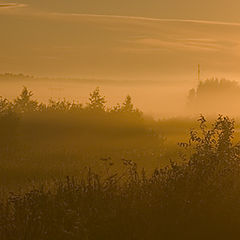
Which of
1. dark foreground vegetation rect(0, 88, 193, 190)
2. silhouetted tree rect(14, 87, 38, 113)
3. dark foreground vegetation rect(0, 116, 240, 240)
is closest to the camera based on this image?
dark foreground vegetation rect(0, 116, 240, 240)

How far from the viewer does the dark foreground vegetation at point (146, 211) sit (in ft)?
30.0

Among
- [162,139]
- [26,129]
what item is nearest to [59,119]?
[26,129]

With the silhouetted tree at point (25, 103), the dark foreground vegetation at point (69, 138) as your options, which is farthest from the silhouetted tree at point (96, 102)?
the silhouetted tree at point (25, 103)

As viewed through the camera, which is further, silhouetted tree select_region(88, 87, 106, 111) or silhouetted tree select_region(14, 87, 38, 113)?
silhouetted tree select_region(14, 87, 38, 113)

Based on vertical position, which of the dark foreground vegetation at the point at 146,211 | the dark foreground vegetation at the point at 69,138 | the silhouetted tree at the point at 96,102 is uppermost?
the silhouetted tree at the point at 96,102

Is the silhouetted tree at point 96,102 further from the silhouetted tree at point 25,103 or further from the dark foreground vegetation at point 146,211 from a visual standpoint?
the dark foreground vegetation at point 146,211

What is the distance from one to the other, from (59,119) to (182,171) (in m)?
44.3

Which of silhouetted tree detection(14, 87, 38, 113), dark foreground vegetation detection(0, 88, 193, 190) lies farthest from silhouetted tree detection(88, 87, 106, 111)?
silhouetted tree detection(14, 87, 38, 113)

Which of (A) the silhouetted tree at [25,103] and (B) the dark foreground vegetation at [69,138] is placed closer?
(B) the dark foreground vegetation at [69,138]

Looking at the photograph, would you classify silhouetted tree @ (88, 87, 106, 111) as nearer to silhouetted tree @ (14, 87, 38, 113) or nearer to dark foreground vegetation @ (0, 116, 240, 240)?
silhouetted tree @ (14, 87, 38, 113)

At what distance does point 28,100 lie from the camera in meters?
64.1

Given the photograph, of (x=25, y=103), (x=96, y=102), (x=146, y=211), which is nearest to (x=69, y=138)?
(x=96, y=102)

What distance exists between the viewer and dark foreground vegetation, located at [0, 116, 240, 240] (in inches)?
360

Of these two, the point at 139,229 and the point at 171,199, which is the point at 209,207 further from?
the point at 139,229
